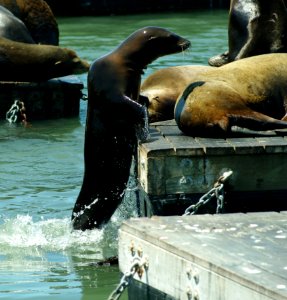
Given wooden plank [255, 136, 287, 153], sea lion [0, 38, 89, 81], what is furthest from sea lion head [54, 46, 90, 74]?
wooden plank [255, 136, 287, 153]

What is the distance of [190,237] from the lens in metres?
5.62

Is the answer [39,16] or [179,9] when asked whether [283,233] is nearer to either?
[39,16]

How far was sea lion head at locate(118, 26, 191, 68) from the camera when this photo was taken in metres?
8.72

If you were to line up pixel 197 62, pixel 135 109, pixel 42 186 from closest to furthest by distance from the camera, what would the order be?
pixel 135 109 → pixel 42 186 → pixel 197 62

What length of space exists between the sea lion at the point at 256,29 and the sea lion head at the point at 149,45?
1865 mm

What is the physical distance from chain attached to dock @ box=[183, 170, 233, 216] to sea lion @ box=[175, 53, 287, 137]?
19.1 inches

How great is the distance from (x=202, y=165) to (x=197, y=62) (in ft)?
34.0

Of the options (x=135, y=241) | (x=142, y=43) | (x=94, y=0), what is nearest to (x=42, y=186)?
(x=142, y=43)

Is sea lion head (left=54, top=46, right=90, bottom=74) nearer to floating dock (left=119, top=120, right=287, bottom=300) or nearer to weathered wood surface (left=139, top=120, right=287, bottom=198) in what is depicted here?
floating dock (left=119, top=120, right=287, bottom=300)

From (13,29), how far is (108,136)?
6.27 meters

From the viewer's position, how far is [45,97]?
13516mm

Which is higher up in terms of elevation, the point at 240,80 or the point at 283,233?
the point at 240,80

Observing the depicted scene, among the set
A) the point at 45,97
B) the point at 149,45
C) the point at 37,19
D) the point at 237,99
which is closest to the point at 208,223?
the point at 237,99

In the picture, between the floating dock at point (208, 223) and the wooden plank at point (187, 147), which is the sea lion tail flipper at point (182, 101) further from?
the wooden plank at point (187, 147)
